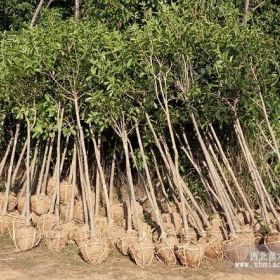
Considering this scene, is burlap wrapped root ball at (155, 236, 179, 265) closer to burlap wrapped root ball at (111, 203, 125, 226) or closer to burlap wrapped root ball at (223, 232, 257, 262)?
burlap wrapped root ball at (223, 232, 257, 262)

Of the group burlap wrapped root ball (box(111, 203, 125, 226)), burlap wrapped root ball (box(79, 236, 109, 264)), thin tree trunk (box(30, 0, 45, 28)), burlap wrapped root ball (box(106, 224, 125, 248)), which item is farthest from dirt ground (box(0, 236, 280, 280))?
thin tree trunk (box(30, 0, 45, 28))

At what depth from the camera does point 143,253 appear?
5422 millimetres

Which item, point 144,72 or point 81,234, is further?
point 144,72

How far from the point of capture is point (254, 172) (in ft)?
20.7

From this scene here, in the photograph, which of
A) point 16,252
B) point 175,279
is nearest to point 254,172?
point 175,279

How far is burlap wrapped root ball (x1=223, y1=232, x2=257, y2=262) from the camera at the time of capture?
552cm

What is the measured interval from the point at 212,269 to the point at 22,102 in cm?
349

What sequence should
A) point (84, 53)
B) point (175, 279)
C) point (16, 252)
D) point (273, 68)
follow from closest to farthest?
point (175, 279) < point (16, 252) < point (84, 53) < point (273, 68)

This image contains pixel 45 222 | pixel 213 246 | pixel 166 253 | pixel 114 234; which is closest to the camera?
pixel 166 253

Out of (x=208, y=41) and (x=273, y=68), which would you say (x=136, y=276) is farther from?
(x=273, y=68)

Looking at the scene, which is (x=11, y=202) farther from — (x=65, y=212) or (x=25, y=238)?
(x=25, y=238)

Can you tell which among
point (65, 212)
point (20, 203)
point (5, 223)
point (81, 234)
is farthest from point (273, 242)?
point (20, 203)

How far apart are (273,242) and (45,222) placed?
3.00 metres

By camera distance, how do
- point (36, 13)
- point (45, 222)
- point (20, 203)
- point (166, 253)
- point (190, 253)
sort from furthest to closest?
point (36, 13) < point (20, 203) < point (45, 222) < point (166, 253) < point (190, 253)
